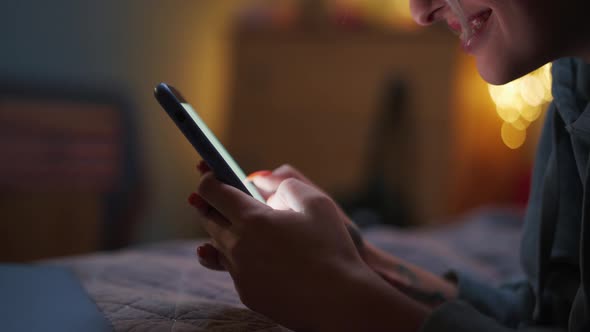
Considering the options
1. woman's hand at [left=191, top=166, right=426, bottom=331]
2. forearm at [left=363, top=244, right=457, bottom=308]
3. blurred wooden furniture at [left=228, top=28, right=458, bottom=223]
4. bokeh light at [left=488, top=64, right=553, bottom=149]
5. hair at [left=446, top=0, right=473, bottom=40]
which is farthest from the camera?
bokeh light at [left=488, top=64, right=553, bottom=149]

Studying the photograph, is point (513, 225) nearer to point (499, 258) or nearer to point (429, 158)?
point (499, 258)

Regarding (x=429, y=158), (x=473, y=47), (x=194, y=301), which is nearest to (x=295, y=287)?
(x=194, y=301)

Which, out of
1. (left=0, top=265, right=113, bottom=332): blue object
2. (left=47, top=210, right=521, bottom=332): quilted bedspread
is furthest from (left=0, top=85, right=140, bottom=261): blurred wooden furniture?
(left=0, top=265, right=113, bottom=332): blue object

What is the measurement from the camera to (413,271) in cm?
68

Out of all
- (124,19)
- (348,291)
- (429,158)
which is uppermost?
(124,19)

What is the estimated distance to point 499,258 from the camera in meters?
1.07

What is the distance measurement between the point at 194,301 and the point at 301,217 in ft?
0.58

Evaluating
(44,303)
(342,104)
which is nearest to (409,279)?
(44,303)

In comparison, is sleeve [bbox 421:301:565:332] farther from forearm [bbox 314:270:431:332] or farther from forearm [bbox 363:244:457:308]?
forearm [bbox 363:244:457:308]

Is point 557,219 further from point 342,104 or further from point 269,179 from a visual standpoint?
point 342,104

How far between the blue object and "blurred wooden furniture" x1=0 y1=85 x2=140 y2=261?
1.21 metres

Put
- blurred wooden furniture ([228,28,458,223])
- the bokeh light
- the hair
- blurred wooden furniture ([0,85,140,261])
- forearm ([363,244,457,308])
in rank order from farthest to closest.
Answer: the bokeh light < blurred wooden furniture ([228,28,458,223]) < blurred wooden furniture ([0,85,140,261]) < forearm ([363,244,457,308]) < the hair

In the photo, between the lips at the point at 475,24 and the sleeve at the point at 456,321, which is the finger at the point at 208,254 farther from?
the lips at the point at 475,24

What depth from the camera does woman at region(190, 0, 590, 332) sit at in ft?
1.47
